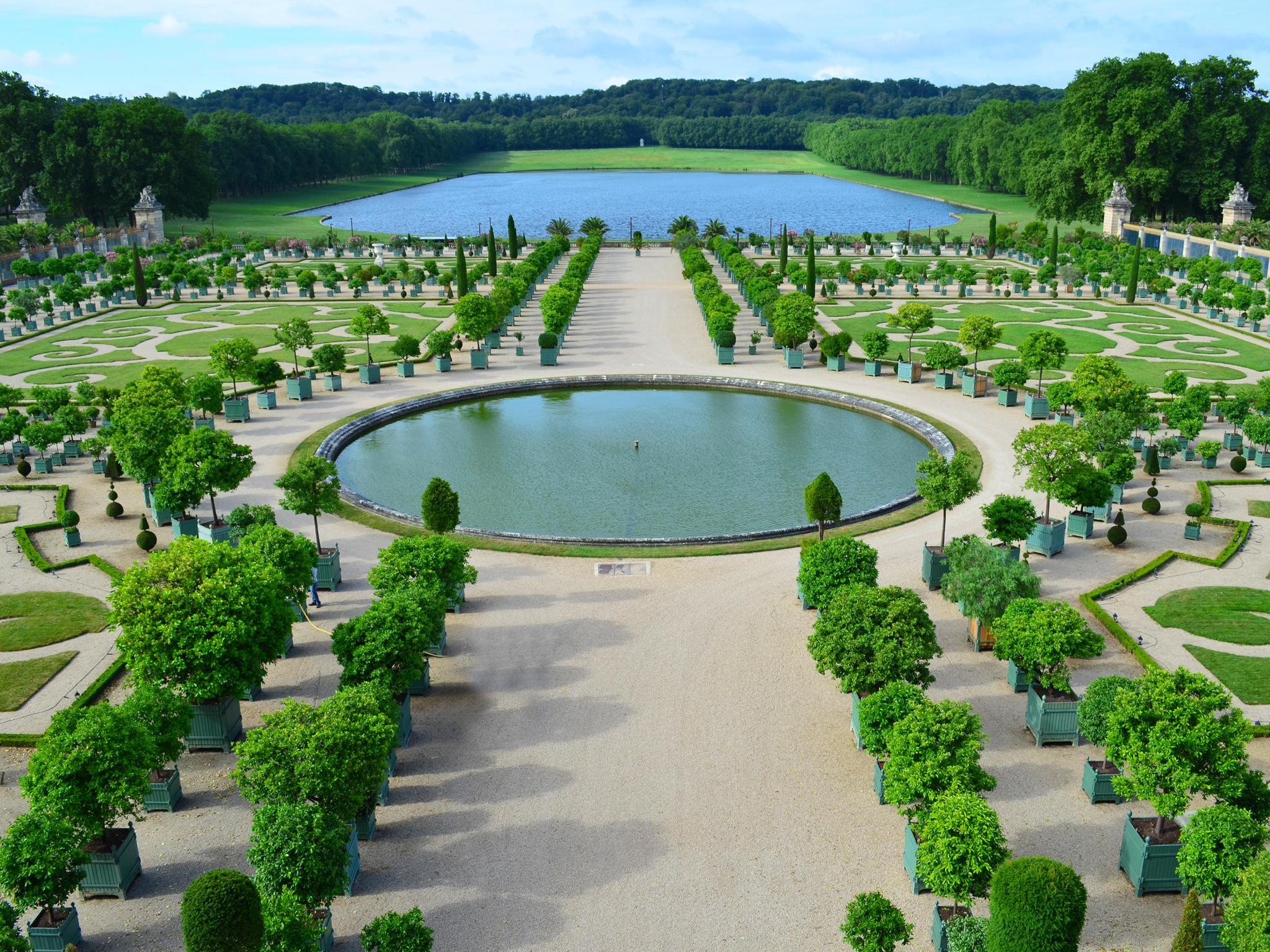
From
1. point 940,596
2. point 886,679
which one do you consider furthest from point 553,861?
point 940,596

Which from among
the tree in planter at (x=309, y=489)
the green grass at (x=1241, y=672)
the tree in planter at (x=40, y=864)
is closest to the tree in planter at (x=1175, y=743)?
the green grass at (x=1241, y=672)

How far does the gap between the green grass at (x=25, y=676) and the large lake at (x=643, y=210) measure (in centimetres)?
11024

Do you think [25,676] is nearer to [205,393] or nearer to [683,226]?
[205,393]

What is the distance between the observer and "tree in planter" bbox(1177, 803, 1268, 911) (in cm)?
1500

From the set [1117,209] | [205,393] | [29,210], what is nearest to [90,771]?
[205,393]

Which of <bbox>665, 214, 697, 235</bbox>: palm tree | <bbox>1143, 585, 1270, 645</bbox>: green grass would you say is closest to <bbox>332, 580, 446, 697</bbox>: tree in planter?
<bbox>1143, 585, 1270, 645</bbox>: green grass

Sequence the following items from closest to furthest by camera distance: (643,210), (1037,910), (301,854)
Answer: (1037,910) → (301,854) → (643,210)

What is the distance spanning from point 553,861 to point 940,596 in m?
14.3

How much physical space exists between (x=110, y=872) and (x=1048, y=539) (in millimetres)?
24786

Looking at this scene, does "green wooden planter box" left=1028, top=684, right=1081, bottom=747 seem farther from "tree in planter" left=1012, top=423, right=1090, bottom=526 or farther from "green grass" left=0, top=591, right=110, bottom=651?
"green grass" left=0, top=591, right=110, bottom=651

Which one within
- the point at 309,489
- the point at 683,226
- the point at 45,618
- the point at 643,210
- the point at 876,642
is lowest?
the point at 45,618

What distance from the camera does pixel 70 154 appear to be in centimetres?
10681

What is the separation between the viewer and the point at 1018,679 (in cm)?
2288

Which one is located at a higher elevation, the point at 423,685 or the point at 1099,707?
the point at 1099,707
